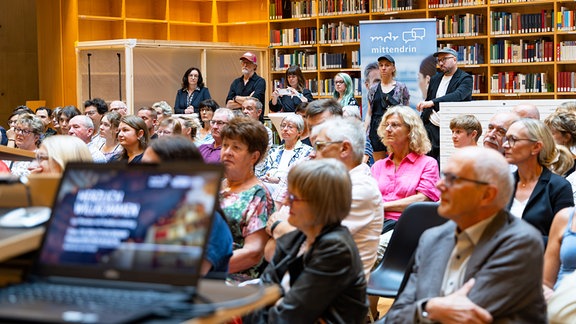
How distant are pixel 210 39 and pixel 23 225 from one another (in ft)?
41.6

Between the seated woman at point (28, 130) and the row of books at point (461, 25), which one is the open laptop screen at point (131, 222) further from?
the row of books at point (461, 25)

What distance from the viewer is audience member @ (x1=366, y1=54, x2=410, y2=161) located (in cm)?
872

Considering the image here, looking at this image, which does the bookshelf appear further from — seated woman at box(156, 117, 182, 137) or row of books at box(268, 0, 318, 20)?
seated woman at box(156, 117, 182, 137)

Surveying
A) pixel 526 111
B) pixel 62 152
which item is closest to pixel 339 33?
pixel 526 111

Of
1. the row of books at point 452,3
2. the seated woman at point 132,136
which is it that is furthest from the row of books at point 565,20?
the seated woman at point 132,136

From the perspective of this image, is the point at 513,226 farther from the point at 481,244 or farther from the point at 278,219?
the point at 278,219

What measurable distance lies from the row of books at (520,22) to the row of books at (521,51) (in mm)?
147

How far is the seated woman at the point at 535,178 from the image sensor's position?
12.5ft

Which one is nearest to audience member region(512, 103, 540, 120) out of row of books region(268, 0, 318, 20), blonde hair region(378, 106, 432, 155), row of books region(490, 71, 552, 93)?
blonde hair region(378, 106, 432, 155)

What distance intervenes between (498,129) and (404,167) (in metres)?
0.61

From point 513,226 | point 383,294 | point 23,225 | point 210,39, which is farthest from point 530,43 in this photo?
point 23,225

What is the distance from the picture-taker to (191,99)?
35.7ft

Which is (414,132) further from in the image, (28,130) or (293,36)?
(293,36)

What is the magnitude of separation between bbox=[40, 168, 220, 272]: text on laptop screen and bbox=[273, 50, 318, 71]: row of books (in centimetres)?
1119
